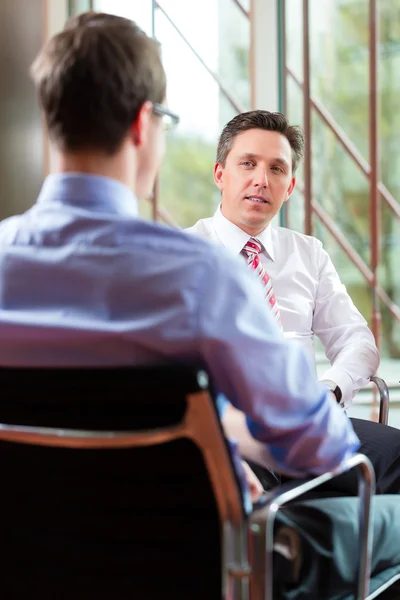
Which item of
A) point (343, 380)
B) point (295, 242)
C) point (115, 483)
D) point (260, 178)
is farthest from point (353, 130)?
point (115, 483)

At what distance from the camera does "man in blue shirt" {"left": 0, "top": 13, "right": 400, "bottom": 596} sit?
0.99 meters

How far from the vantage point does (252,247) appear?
231 centimetres

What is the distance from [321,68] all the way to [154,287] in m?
3.43

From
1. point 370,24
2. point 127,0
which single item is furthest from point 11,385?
point 370,24

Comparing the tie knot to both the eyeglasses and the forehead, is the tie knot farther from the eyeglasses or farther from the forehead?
the eyeglasses

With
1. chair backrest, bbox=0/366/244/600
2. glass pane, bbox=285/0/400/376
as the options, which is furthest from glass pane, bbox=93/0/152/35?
chair backrest, bbox=0/366/244/600

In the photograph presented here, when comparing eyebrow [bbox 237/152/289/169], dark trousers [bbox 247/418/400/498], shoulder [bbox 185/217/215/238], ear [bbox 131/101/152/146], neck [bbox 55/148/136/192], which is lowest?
dark trousers [bbox 247/418/400/498]

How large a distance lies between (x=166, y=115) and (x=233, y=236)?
113 centimetres

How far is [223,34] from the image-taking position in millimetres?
3625

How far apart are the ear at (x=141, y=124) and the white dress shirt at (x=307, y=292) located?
115 cm

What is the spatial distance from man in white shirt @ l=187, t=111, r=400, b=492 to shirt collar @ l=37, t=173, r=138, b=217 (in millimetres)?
1139

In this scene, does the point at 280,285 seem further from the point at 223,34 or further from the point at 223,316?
the point at 223,34

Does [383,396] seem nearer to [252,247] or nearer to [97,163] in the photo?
[252,247]

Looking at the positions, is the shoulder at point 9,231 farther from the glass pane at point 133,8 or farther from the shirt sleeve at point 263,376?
the glass pane at point 133,8
